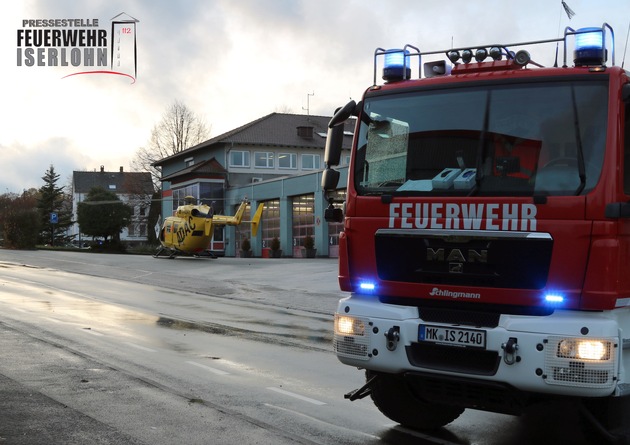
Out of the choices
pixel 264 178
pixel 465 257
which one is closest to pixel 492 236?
pixel 465 257

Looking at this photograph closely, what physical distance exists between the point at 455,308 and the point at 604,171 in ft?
4.72

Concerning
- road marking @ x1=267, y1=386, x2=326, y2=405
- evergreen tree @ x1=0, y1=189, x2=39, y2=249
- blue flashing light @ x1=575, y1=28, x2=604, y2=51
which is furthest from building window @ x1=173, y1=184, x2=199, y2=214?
blue flashing light @ x1=575, y1=28, x2=604, y2=51

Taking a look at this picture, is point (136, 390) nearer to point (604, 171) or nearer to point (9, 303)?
point (604, 171)

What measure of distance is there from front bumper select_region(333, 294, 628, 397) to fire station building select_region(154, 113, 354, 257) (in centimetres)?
3943

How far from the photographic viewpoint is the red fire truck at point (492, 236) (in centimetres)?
483

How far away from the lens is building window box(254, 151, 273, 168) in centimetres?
5812

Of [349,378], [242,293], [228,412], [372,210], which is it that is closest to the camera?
[372,210]

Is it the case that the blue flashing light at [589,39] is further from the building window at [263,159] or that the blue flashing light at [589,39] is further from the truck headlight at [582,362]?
the building window at [263,159]

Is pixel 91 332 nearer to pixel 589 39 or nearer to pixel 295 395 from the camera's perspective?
pixel 295 395

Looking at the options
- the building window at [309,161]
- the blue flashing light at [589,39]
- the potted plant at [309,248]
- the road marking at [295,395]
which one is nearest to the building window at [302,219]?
the potted plant at [309,248]

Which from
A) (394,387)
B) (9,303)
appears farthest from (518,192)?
(9,303)

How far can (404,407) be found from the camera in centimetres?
623

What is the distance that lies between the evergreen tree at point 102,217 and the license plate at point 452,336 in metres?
62.8

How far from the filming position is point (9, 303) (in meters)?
15.7
